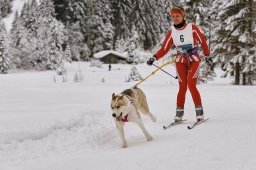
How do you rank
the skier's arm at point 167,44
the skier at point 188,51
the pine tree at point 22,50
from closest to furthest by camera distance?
the skier at point 188,51 < the skier's arm at point 167,44 < the pine tree at point 22,50

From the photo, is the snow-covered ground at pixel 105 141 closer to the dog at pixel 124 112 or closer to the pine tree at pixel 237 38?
the dog at pixel 124 112

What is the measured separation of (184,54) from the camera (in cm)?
698

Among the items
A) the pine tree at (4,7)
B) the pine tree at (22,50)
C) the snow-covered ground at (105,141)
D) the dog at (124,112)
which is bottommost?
the snow-covered ground at (105,141)

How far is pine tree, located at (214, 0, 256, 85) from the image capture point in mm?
20562

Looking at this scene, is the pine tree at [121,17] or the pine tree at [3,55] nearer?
the pine tree at [3,55]

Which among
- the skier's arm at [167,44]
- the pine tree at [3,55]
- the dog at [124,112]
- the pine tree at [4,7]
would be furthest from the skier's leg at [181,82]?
the pine tree at [4,7]

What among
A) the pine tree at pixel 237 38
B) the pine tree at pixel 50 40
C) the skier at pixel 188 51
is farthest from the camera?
the pine tree at pixel 50 40

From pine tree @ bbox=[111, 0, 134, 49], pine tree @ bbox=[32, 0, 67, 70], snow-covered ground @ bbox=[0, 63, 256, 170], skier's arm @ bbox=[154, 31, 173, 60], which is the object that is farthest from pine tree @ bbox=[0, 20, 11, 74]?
skier's arm @ bbox=[154, 31, 173, 60]

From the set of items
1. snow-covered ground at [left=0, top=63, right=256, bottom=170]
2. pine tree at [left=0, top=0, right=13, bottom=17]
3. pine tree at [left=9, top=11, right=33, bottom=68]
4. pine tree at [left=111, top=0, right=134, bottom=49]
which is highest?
pine tree at [left=0, top=0, right=13, bottom=17]

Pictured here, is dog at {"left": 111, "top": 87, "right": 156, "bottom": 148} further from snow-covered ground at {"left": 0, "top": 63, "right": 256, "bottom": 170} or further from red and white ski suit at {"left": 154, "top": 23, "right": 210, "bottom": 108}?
red and white ski suit at {"left": 154, "top": 23, "right": 210, "bottom": 108}

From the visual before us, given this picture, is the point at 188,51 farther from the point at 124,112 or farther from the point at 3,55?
the point at 3,55

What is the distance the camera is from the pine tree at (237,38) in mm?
20562

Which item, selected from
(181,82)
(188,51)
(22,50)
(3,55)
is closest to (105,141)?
(181,82)

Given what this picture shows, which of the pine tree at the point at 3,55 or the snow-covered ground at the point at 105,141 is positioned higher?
the pine tree at the point at 3,55
